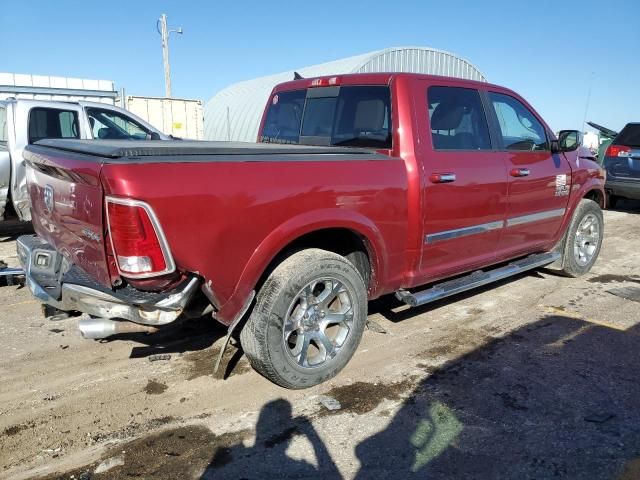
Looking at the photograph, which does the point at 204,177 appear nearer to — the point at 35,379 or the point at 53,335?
the point at 35,379

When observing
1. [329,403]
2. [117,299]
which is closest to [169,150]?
[117,299]

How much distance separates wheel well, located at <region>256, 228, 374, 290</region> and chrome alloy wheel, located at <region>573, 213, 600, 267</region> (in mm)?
3118

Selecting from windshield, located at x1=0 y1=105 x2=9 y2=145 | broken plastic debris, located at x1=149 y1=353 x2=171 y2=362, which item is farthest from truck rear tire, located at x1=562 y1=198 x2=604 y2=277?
windshield, located at x1=0 y1=105 x2=9 y2=145

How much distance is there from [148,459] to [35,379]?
1.27m

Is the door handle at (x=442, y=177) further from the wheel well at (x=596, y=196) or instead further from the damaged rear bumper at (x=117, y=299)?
the wheel well at (x=596, y=196)

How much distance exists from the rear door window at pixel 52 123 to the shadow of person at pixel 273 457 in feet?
19.4

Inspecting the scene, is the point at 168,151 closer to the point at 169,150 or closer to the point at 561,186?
the point at 169,150

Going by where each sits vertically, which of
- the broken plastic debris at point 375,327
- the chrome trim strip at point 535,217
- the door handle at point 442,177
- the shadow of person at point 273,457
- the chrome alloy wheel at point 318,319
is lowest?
the shadow of person at point 273,457

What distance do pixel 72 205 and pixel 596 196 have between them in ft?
17.9

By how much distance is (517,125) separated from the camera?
15.2ft

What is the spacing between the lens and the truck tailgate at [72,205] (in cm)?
251

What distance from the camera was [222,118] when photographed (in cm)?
2550

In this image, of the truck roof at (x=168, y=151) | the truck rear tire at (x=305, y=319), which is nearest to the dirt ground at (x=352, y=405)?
the truck rear tire at (x=305, y=319)

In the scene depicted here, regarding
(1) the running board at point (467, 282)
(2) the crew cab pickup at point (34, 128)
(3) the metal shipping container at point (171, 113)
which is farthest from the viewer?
(3) the metal shipping container at point (171, 113)
